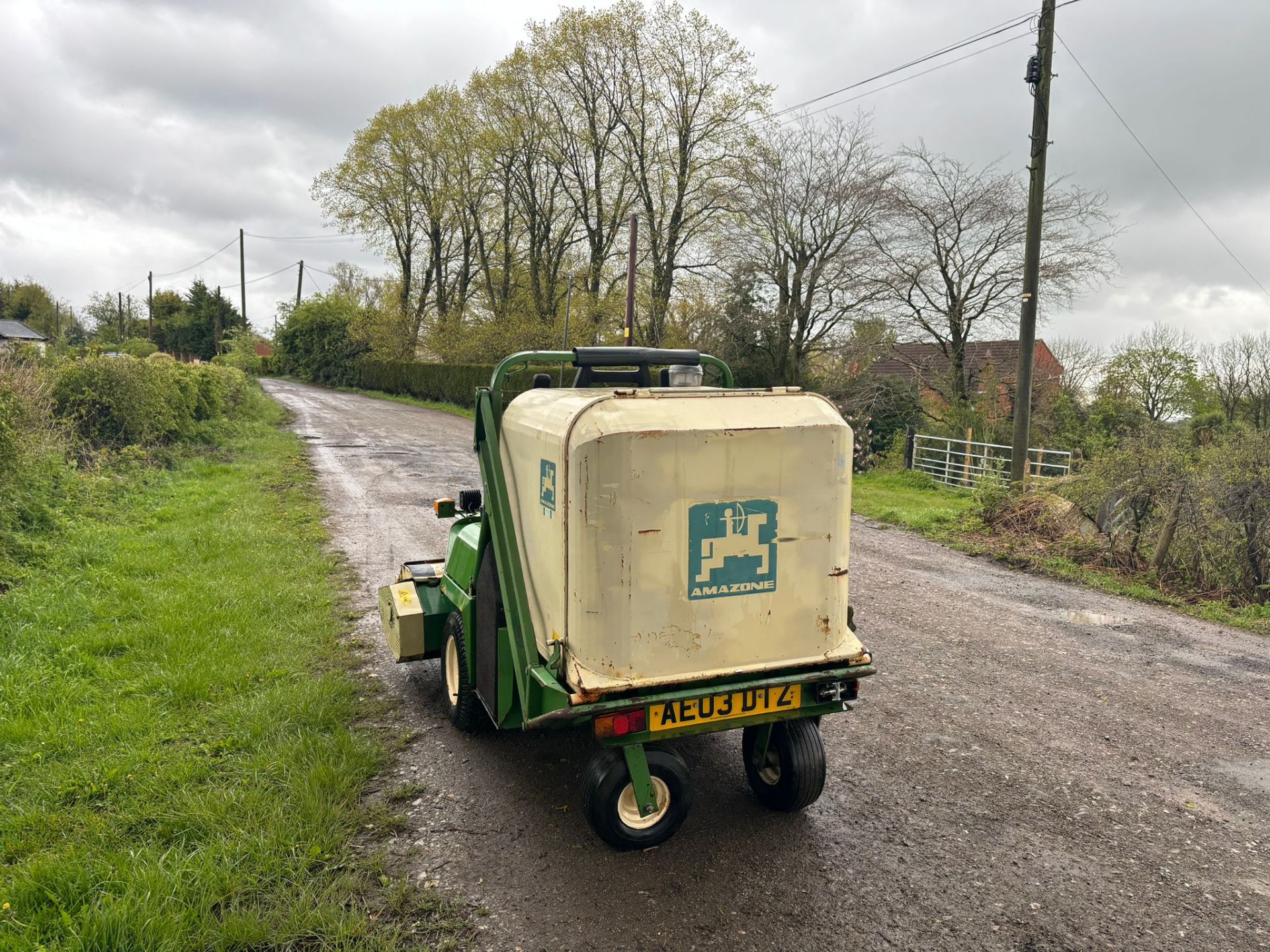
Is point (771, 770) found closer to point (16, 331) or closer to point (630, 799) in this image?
point (630, 799)

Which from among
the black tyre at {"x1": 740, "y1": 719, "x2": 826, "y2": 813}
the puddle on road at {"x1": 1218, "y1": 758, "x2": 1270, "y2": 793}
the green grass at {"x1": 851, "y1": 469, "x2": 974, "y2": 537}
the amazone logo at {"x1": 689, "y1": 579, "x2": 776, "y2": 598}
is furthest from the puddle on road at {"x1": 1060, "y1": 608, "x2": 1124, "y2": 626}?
the amazone logo at {"x1": 689, "y1": 579, "x2": 776, "y2": 598}

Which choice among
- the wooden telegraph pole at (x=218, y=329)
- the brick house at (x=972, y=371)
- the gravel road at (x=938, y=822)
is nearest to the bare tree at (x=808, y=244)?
the brick house at (x=972, y=371)

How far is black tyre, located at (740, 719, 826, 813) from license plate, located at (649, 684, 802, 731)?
32 centimetres

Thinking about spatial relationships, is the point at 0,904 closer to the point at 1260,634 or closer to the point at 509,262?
the point at 1260,634

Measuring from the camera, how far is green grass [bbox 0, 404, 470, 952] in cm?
302

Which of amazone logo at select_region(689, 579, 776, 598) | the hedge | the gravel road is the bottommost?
the gravel road

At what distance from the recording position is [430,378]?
36188mm

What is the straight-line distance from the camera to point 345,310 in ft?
→ 161

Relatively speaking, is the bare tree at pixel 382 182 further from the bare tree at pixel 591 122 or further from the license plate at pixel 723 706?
the license plate at pixel 723 706

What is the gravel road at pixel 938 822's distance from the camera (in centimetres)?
312

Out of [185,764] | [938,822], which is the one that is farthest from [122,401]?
[938,822]

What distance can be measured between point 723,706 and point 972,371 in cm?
2021

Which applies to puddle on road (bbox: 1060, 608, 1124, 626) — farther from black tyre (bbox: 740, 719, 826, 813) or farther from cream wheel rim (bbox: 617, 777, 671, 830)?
cream wheel rim (bbox: 617, 777, 671, 830)

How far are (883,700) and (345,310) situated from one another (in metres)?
49.1
